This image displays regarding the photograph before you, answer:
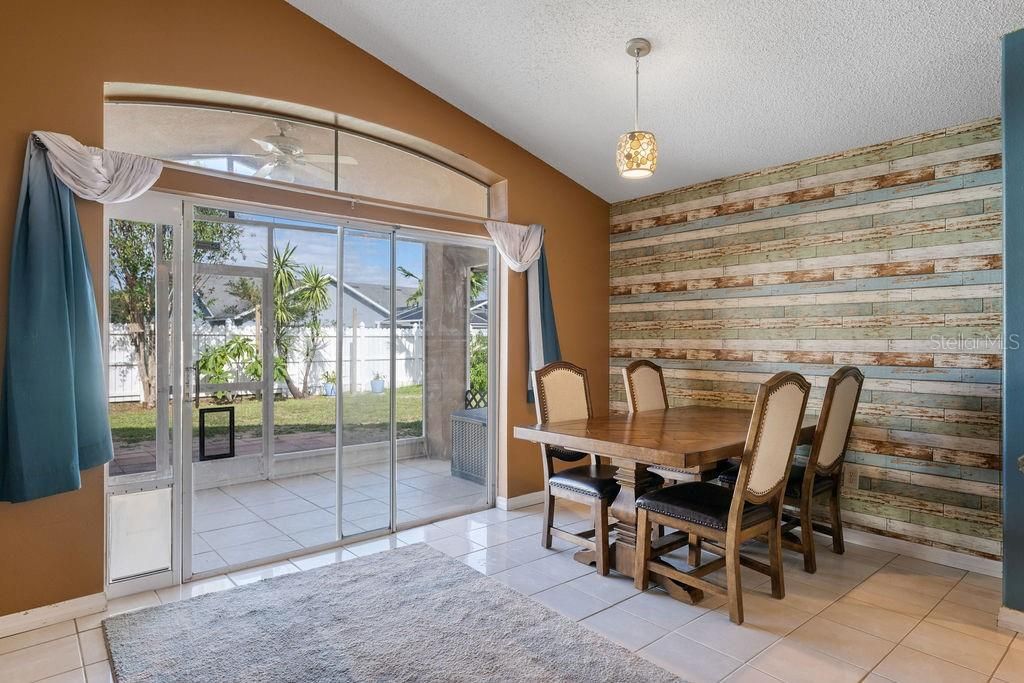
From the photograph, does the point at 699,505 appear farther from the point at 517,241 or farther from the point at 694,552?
the point at 517,241

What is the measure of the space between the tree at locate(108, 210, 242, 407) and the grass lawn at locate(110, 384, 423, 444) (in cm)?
66

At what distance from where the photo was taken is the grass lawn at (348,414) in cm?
Result: 389

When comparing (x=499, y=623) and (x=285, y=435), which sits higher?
(x=285, y=435)

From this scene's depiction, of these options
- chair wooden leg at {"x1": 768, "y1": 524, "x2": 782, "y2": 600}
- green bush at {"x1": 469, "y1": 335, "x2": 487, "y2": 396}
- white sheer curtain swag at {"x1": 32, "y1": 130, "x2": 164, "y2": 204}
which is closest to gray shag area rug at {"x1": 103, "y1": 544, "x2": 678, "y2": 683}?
chair wooden leg at {"x1": 768, "y1": 524, "x2": 782, "y2": 600}

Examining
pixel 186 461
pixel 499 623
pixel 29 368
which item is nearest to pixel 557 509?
pixel 499 623

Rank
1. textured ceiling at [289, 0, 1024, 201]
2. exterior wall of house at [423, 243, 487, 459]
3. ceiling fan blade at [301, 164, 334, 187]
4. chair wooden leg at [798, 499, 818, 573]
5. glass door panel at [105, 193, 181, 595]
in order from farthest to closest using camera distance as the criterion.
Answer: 1. exterior wall of house at [423, 243, 487, 459]
2. ceiling fan blade at [301, 164, 334, 187]
3. chair wooden leg at [798, 499, 818, 573]
4. glass door panel at [105, 193, 181, 595]
5. textured ceiling at [289, 0, 1024, 201]

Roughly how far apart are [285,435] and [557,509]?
2140mm

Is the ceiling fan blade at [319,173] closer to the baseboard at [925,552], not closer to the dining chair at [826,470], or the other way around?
the dining chair at [826,470]

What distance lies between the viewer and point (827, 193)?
3977 millimetres

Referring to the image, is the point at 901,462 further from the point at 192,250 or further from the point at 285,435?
the point at 192,250

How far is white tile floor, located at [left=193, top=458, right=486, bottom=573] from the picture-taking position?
3.56 metres

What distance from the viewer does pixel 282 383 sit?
13.2 ft

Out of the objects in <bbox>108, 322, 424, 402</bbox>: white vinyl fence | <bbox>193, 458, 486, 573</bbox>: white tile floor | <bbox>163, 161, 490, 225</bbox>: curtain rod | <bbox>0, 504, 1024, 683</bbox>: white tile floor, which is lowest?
<bbox>0, 504, 1024, 683</bbox>: white tile floor

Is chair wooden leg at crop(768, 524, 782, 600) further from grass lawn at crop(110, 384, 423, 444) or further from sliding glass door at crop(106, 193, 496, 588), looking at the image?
grass lawn at crop(110, 384, 423, 444)
